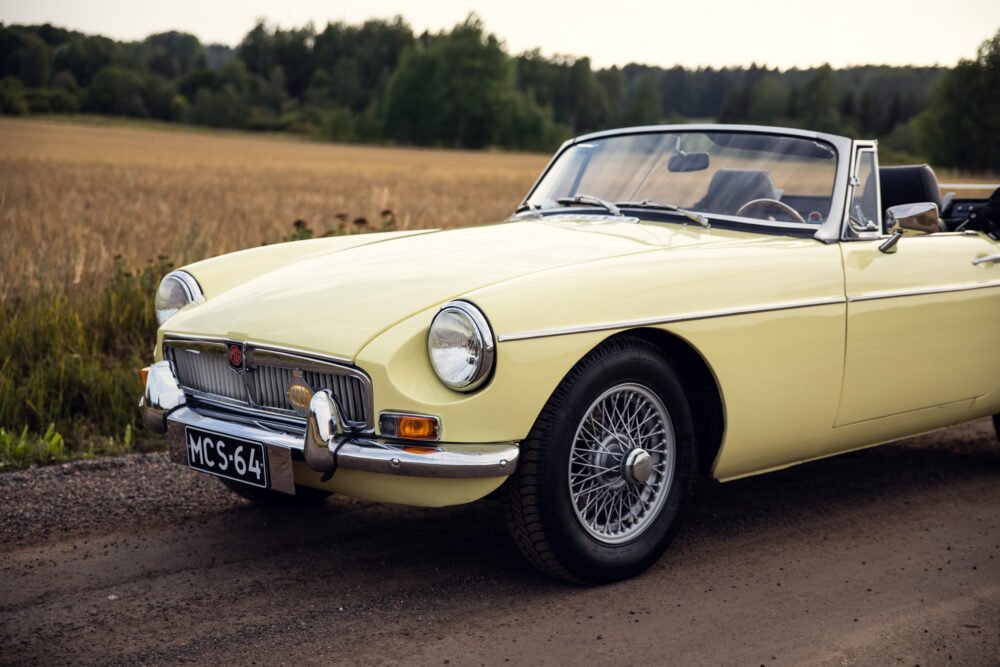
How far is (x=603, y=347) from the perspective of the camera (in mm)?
3217

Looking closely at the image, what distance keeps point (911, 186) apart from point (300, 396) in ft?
11.5

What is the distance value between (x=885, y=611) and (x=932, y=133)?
108ft

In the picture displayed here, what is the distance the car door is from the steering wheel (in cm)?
24

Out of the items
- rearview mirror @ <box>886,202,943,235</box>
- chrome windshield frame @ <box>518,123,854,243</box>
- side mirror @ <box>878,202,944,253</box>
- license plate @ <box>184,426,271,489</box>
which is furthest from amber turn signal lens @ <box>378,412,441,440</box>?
rearview mirror @ <box>886,202,943,235</box>

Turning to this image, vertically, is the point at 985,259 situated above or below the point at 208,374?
above

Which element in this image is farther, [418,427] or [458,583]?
[458,583]

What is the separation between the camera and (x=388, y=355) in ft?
9.89

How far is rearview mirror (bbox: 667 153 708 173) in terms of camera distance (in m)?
4.55

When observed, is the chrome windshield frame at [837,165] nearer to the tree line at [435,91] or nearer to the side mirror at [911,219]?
the side mirror at [911,219]

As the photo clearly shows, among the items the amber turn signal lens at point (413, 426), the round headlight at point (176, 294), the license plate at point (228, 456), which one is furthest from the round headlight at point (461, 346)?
the round headlight at point (176, 294)

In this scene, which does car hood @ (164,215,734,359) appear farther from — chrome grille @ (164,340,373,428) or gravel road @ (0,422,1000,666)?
gravel road @ (0,422,1000,666)

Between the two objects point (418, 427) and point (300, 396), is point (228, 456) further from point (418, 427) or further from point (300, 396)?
point (418, 427)

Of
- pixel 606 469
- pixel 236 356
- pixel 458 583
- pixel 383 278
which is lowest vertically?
pixel 458 583

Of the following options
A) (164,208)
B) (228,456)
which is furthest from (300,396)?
(164,208)
